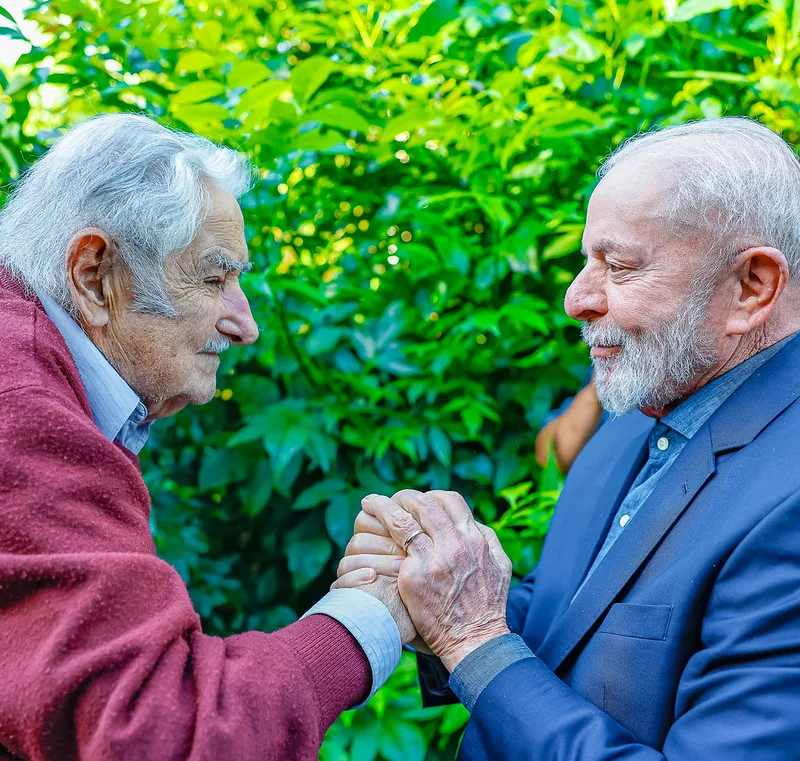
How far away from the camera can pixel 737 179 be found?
1.76 meters

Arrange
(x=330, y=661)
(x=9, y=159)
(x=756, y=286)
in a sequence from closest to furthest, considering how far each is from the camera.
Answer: (x=330, y=661) → (x=756, y=286) → (x=9, y=159)

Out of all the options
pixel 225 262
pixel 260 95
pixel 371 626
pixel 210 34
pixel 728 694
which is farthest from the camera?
pixel 210 34

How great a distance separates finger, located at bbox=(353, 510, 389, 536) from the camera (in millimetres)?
2035

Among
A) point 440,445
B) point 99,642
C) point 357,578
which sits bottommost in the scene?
point 440,445

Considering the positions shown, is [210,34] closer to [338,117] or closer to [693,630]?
[338,117]

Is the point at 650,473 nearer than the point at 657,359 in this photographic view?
No

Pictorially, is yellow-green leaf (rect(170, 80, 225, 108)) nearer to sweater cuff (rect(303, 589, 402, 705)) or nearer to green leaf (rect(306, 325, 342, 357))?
green leaf (rect(306, 325, 342, 357))

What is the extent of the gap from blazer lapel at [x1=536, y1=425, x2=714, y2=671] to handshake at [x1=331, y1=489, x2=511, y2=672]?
16 centimetres

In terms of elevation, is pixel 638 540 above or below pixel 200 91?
below

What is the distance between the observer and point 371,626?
1.67 meters

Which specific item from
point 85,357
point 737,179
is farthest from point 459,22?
point 85,357

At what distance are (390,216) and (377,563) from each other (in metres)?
1.27

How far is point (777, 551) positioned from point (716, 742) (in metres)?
0.33

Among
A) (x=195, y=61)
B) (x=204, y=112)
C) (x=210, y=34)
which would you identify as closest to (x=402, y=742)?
(x=204, y=112)
